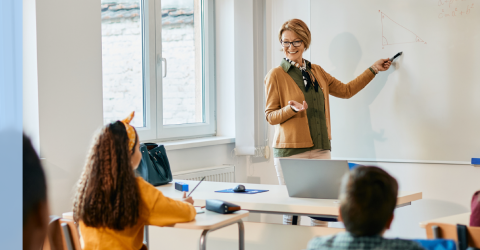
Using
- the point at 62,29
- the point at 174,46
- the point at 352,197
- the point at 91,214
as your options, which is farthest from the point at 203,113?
the point at 352,197

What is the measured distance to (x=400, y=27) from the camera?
3.29 meters

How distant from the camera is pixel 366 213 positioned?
1.16m

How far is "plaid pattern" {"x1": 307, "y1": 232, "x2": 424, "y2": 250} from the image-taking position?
1107 millimetres

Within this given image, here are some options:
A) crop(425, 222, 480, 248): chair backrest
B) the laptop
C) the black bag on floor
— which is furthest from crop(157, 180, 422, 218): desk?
crop(425, 222, 480, 248): chair backrest

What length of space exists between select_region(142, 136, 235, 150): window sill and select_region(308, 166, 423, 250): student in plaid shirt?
237cm

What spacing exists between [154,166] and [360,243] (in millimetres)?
1713

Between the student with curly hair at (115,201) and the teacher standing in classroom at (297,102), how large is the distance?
1.24m

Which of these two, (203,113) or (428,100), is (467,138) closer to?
(428,100)

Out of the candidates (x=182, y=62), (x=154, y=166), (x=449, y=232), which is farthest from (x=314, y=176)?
(x=182, y=62)

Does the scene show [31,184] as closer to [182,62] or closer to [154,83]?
[154,83]

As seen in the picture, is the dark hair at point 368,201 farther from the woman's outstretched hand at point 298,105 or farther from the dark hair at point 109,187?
the woman's outstretched hand at point 298,105

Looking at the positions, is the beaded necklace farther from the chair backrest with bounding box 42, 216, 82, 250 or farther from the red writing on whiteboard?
the chair backrest with bounding box 42, 216, 82, 250

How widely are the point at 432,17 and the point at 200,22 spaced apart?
198cm

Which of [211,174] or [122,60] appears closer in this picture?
[122,60]
